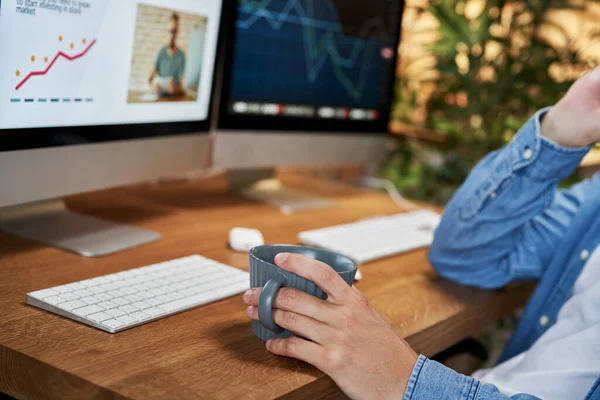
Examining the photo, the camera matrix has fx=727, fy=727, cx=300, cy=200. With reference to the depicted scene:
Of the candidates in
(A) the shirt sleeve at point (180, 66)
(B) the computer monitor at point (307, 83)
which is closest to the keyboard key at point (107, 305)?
(A) the shirt sleeve at point (180, 66)

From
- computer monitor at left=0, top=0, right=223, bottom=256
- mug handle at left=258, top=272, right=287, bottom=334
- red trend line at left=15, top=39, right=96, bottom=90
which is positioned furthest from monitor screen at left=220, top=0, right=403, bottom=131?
mug handle at left=258, top=272, right=287, bottom=334

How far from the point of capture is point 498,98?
2.08 meters

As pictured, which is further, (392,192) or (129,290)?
(392,192)

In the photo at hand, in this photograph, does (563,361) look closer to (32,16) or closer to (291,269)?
(291,269)

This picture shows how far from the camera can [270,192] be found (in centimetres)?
159

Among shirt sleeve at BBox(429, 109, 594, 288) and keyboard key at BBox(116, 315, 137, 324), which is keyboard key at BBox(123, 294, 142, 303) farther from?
shirt sleeve at BBox(429, 109, 594, 288)

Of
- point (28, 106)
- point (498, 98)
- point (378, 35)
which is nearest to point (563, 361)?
point (28, 106)

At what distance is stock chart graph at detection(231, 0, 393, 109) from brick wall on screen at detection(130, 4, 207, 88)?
0.82ft

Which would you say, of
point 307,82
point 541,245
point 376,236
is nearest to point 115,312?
point 376,236

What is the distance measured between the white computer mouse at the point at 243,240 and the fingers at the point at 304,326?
378 mm

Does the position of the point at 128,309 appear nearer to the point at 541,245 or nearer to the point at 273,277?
the point at 273,277

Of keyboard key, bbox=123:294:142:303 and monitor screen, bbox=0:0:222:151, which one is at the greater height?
monitor screen, bbox=0:0:222:151

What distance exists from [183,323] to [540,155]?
605mm

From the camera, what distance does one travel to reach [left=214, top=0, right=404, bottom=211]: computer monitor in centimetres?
137
